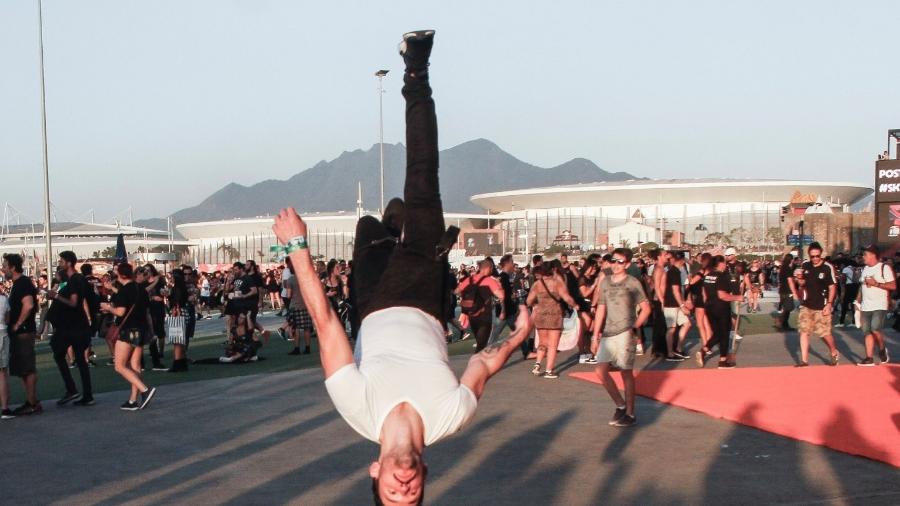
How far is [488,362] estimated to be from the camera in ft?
14.9

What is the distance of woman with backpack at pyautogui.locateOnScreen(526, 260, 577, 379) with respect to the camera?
45.6 feet

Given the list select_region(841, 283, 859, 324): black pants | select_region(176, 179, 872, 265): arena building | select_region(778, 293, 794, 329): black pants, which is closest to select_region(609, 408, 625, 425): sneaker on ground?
select_region(778, 293, 794, 329): black pants

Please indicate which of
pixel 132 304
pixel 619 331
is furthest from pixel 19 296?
pixel 619 331

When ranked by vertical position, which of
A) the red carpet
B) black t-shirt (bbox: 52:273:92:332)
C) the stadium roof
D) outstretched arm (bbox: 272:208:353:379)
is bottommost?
the red carpet

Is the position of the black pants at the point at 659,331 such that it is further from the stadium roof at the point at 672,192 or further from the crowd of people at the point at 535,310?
the stadium roof at the point at 672,192

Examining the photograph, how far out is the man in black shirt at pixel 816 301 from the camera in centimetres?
1392

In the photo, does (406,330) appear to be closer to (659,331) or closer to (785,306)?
(659,331)

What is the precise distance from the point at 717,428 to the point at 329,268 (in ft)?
36.2

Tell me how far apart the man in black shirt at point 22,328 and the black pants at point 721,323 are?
9.61 meters

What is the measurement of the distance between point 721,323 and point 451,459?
7.55 metres

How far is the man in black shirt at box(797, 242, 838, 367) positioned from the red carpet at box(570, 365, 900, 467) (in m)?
0.49

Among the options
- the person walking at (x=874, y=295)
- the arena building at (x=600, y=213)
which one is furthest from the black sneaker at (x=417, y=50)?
the arena building at (x=600, y=213)

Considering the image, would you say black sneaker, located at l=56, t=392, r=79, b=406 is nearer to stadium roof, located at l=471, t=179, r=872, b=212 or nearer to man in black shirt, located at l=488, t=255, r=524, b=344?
man in black shirt, located at l=488, t=255, r=524, b=344

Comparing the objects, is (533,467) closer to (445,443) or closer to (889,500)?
(445,443)
